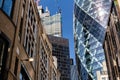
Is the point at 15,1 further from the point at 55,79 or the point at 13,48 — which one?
the point at 55,79

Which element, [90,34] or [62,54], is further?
[62,54]

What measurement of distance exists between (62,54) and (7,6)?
163 meters

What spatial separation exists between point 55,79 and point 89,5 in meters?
128

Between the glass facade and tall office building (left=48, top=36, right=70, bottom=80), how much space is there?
148083 mm

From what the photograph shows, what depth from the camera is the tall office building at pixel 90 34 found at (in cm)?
16112

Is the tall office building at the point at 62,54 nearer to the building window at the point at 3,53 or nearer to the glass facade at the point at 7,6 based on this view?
the glass facade at the point at 7,6

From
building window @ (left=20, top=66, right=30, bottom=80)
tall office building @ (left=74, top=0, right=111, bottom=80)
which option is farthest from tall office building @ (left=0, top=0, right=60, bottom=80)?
tall office building @ (left=74, top=0, right=111, bottom=80)

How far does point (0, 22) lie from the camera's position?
2197 centimetres

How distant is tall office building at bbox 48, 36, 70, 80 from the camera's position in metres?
177

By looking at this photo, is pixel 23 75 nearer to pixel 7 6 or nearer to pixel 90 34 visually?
pixel 7 6

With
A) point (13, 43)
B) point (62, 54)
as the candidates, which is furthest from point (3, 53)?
point (62, 54)

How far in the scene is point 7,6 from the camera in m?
25.0

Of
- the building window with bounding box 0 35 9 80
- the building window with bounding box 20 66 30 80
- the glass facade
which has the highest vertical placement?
the glass facade

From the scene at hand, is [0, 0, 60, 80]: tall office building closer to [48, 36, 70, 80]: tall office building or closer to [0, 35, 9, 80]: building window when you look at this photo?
[0, 35, 9, 80]: building window
